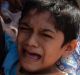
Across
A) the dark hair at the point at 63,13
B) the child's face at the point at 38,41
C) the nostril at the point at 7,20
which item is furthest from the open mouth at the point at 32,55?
the nostril at the point at 7,20

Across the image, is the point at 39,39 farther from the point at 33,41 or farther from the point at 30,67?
the point at 30,67

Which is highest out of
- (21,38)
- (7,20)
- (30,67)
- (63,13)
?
(63,13)

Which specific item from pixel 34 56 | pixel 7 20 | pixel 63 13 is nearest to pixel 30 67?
pixel 34 56

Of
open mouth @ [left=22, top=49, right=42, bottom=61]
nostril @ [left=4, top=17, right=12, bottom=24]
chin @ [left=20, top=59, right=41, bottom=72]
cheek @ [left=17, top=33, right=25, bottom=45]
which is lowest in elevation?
nostril @ [left=4, top=17, right=12, bottom=24]

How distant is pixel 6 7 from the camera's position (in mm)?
2494

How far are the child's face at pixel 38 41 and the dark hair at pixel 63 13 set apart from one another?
0.09 ft

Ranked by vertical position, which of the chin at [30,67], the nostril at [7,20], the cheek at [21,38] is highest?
the cheek at [21,38]

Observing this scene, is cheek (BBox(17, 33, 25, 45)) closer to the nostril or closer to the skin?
the skin

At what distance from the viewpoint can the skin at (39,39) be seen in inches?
58.6

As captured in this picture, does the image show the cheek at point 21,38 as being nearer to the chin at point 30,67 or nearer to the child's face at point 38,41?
the child's face at point 38,41

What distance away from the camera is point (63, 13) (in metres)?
1.54

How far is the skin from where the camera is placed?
149 cm

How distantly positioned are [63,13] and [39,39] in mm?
180

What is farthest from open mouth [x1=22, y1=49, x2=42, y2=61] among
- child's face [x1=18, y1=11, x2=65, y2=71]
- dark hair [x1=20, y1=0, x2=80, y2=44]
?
dark hair [x1=20, y1=0, x2=80, y2=44]
